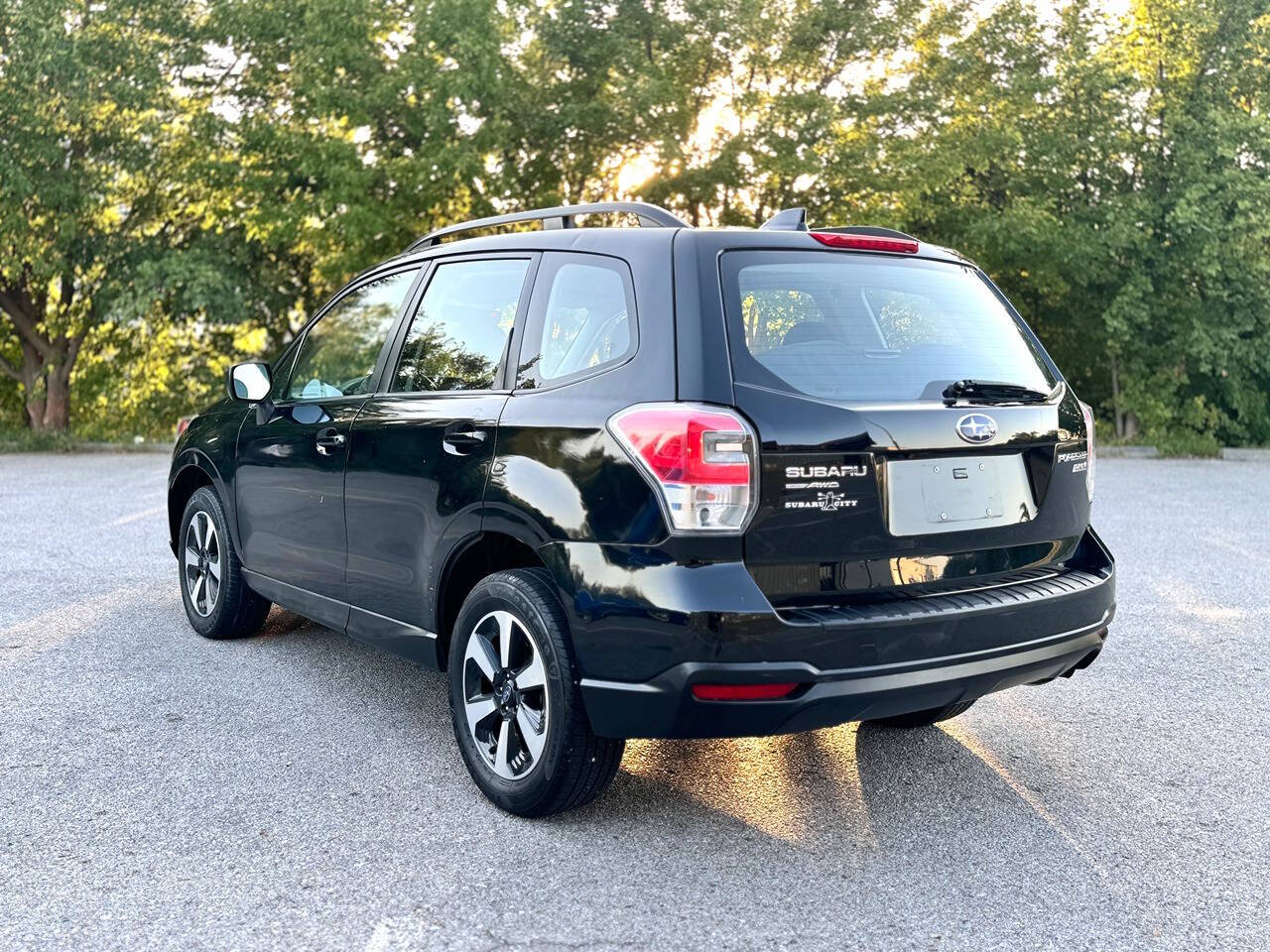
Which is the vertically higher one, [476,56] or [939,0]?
[939,0]

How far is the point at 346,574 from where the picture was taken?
4.80 metres

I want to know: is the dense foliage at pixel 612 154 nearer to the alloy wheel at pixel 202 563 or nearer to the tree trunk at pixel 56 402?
the tree trunk at pixel 56 402

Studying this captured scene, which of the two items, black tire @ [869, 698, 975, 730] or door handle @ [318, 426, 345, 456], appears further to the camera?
door handle @ [318, 426, 345, 456]

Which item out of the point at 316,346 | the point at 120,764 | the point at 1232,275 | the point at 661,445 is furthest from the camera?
the point at 1232,275

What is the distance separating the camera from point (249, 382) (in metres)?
5.47

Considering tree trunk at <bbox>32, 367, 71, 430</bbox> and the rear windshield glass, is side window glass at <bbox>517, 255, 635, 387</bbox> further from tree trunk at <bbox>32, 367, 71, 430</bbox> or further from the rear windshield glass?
tree trunk at <bbox>32, 367, 71, 430</bbox>

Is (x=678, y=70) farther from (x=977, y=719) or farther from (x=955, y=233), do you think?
(x=977, y=719)

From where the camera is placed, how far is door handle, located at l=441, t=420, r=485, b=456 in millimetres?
3973

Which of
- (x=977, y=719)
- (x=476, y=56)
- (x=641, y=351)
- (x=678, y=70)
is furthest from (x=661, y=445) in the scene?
(x=678, y=70)

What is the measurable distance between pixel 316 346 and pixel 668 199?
17.8m

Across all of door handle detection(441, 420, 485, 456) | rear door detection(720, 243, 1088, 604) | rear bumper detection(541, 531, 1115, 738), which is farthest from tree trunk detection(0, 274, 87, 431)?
rear bumper detection(541, 531, 1115, 738)

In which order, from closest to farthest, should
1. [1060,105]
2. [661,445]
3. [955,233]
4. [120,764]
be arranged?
[661,445]
[120,764]
[1060,105]
[955,233]

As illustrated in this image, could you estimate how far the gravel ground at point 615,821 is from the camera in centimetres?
311

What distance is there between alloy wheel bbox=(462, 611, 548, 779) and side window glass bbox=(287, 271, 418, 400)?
4.39ft
